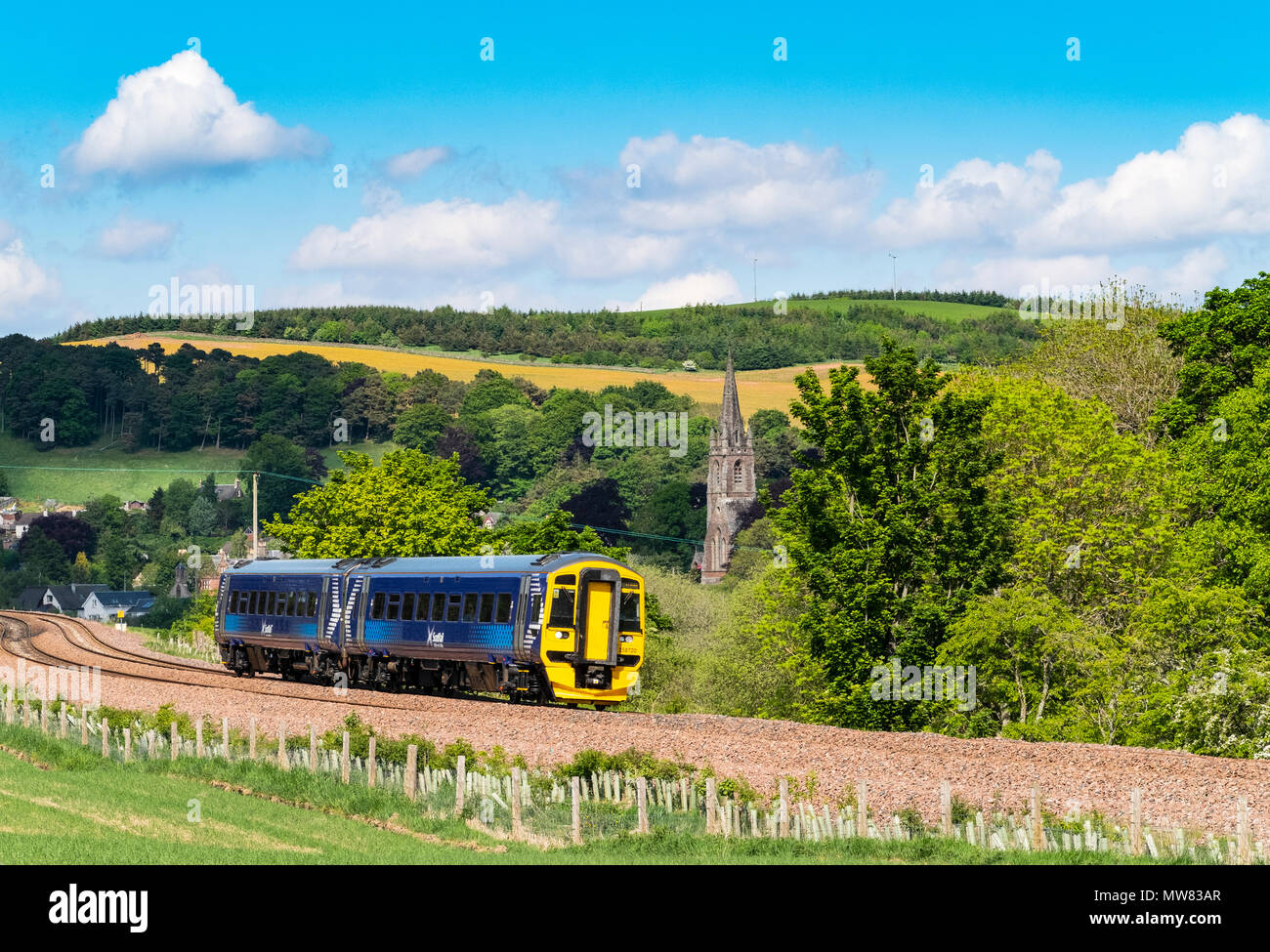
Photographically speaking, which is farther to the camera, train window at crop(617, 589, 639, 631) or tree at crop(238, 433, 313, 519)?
tree at crop(238, 433, 313, 519)

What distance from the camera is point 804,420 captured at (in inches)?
1706

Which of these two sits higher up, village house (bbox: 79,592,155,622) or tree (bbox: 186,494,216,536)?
tree (bbox: 186,494,216,536)

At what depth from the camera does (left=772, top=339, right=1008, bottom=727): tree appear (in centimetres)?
4028

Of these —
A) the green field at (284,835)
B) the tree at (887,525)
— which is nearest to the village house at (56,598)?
the tree at (887,525)

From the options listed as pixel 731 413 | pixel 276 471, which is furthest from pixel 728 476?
pixel 276 471

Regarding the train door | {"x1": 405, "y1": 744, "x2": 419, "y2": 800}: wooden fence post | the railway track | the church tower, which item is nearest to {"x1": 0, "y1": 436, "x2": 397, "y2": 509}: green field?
the church tower

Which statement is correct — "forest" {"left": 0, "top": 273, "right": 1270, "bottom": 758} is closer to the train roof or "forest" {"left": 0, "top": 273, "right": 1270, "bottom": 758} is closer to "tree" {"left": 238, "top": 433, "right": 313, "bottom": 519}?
the train roof

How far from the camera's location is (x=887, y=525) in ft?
135

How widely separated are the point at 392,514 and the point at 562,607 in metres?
43.1

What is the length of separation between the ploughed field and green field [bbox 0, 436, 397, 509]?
432 ft

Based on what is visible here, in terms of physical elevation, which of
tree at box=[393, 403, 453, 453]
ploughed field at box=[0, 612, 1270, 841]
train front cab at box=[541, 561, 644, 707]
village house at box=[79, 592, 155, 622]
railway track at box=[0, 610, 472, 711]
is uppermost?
tree at box=[393, 403, 453, 453]

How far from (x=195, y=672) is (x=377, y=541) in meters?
23.7

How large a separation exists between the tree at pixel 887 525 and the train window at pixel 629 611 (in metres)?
7.16
